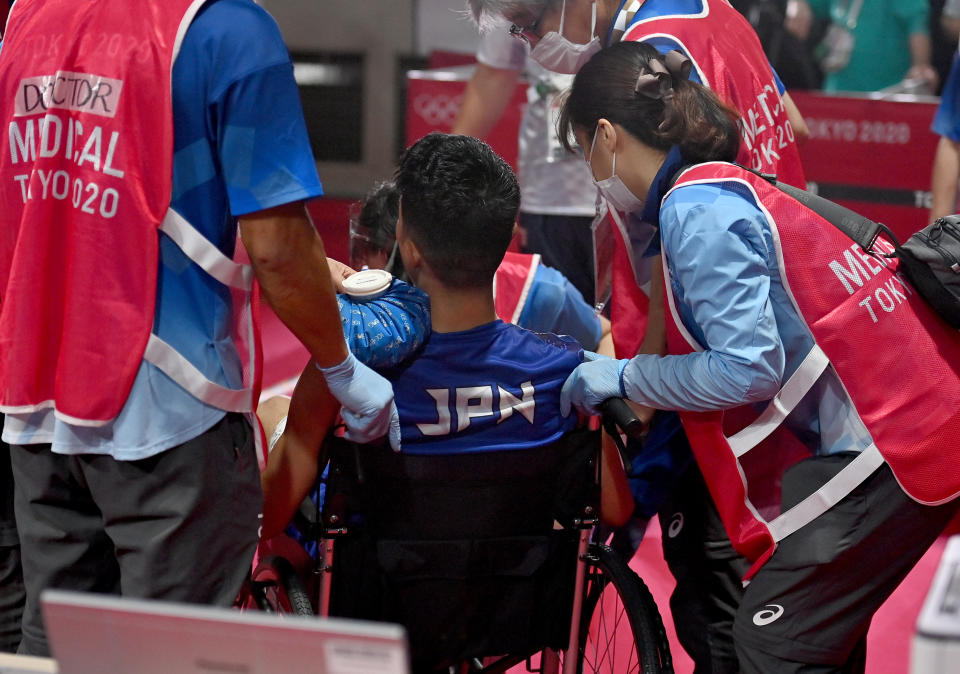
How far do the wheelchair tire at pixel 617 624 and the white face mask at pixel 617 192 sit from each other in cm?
58

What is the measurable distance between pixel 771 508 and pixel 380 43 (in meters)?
5.88

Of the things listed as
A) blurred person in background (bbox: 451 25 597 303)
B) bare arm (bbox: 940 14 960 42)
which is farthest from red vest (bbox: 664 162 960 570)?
bare arm (bbox: 940 14 960 42)

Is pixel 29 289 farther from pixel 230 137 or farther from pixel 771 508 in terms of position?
pixel 771 508

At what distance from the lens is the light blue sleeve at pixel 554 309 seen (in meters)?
2.40

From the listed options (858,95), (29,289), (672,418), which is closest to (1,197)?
(29,289)

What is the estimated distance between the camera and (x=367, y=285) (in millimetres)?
1787

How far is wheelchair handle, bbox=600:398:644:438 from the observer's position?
169 centimetres

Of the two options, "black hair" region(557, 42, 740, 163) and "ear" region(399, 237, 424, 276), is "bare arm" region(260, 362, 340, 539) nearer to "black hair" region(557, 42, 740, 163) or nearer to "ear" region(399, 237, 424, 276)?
Answer: "ear" region(399, 237, 424, 276)

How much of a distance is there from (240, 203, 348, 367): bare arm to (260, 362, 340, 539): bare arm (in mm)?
209

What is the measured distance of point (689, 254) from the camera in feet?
5.42

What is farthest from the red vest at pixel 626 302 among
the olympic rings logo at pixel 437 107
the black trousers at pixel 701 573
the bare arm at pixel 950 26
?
the bare arm at pixel 950 26

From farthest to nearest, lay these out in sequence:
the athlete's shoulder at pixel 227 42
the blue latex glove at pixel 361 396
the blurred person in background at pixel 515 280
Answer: the blurred person in background at pixel 515 280, the blue latex glove at pixel 361 396, the athlete's shoulder at pixel 227 42

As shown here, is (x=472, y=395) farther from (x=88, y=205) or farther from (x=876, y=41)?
(x=876, y=41)

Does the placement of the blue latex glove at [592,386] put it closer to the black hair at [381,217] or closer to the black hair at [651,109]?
the black hair at [651,109]
